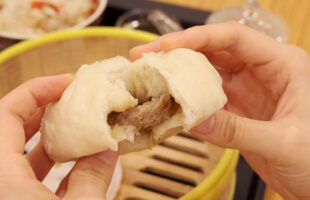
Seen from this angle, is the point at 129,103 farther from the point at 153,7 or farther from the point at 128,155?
the point at 153,7

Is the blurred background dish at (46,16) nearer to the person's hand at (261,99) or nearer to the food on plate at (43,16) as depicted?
the food on plate at (43,16)

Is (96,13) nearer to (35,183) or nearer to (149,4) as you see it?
(149,4)

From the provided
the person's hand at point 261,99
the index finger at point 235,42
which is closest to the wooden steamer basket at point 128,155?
the person's hand at point 261,99

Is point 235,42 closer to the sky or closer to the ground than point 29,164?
closer to the sky

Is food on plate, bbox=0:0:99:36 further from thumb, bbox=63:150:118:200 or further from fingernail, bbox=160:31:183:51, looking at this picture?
thumb, bbox=63:150:118:200

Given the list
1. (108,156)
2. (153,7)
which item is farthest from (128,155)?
(153,7)
